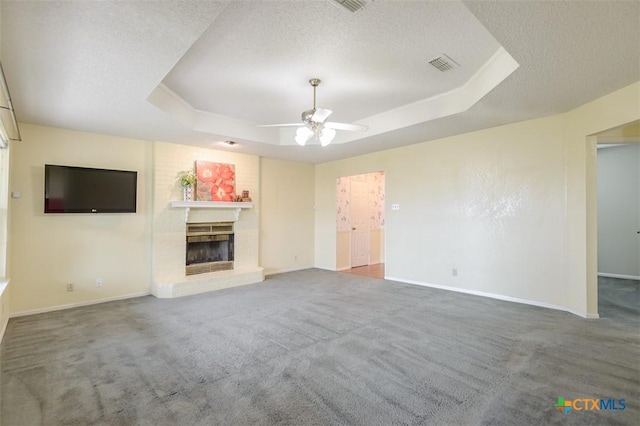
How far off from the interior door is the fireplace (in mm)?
3103

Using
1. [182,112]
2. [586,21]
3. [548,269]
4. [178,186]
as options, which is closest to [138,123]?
[182,112]

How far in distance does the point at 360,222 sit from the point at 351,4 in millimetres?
5966

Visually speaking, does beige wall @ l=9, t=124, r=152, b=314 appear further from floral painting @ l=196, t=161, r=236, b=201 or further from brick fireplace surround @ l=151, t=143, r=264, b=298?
floral painting @ l=196, t=161, r=236, b=201

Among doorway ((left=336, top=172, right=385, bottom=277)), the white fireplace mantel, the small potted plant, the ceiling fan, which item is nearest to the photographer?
the ceiling fan

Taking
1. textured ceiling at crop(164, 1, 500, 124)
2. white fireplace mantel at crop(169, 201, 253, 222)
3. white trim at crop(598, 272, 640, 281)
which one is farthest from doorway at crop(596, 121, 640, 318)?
white fireplace mantel at crop(169, 201, 253, 222)

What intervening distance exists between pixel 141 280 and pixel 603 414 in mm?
5709

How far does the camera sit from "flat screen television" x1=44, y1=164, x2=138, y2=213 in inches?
161

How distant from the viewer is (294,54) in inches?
114

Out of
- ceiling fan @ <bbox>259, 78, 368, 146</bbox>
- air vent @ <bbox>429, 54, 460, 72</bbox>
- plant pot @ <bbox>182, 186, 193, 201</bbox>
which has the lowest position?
plant pot @ <bbox>182, 186, 193, 201</bbox>

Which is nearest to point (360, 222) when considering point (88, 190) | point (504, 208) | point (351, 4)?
point (504, 208)

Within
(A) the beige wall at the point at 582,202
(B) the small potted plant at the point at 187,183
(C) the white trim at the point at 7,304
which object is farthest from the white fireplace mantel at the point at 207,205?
(A) the beige wall at the point at 582,202

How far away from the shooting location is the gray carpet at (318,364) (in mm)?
1961

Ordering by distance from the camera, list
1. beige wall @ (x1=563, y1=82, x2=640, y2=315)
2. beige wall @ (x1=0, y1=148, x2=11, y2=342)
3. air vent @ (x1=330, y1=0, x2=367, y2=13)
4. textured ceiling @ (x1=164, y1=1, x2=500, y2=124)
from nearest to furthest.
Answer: air vent @ (x1=330, y1=0, x2=367, y2=13)
textured ceiling @ (x1=164, y1=1, x2=500, y2=124)
beige wall @ (x1=0, y1=148, x2=11, y2=342)
beige wall @ (x1=563, y1=82, x2=640, y2=315)

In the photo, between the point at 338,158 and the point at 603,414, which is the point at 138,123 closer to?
the point at 338,158
